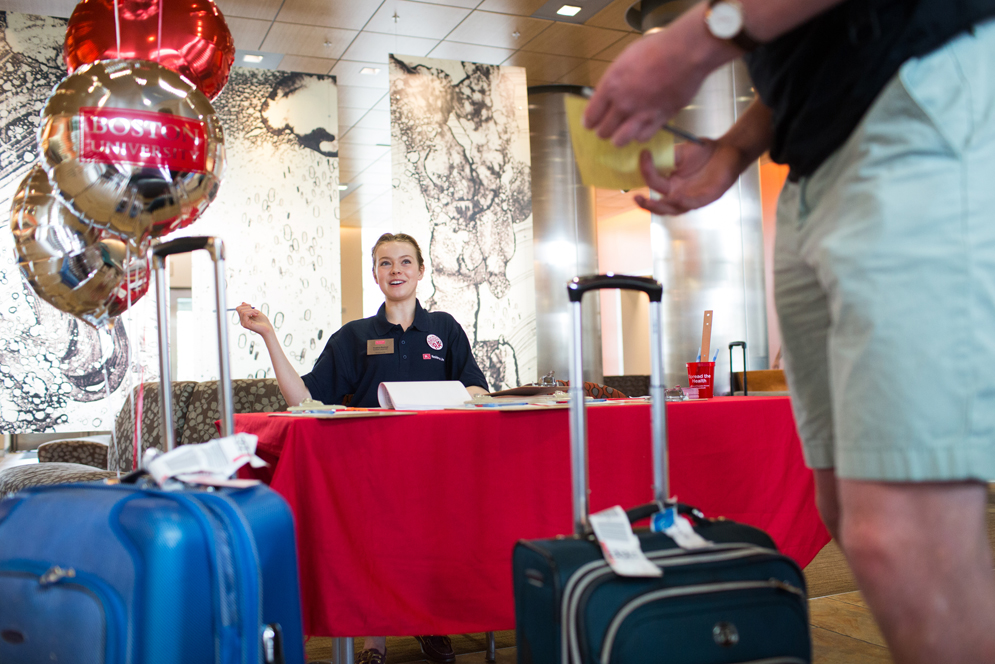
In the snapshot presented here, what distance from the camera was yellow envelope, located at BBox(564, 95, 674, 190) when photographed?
2.75ft

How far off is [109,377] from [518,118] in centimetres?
353

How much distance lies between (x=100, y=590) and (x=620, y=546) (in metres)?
0.63

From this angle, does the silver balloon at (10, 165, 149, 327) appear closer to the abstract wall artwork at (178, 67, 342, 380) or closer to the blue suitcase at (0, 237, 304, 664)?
the blue suitcase at (0, 237, 304, 664)

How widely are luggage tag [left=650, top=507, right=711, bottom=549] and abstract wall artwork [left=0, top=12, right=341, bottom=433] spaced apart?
Answer: 160 inches

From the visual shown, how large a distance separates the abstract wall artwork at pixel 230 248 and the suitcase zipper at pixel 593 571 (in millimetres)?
4113

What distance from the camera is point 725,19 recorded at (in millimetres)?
699

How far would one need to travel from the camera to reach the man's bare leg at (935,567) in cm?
62

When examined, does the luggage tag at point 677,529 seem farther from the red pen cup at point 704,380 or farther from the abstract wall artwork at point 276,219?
the abstract wall artwork at point 276,219

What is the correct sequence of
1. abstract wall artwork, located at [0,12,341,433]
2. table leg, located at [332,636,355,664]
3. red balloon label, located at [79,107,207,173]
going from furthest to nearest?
abstract wall artwork, located at [0,12,341,433], table leg, located at [332,636,355,664], red balloon label, located at [79,107,207,173]

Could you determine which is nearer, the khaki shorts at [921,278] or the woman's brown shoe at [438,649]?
the khaki shorts at [921,278]

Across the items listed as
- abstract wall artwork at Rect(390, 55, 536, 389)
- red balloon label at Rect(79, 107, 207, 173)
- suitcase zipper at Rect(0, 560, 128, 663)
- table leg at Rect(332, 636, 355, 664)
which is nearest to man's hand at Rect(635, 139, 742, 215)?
suitcase zipper at Rect(0, 560, 128, 663)

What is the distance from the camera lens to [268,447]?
4.94 ft

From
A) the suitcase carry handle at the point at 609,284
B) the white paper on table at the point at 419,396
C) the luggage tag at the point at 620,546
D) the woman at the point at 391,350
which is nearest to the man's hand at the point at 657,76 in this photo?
the suitcase carry handle at the point at 609,284

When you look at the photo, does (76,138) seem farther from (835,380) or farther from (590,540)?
(835,380)
